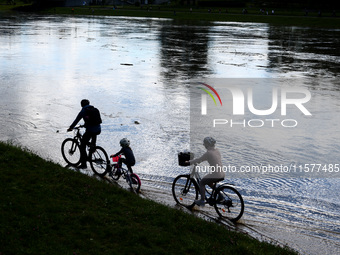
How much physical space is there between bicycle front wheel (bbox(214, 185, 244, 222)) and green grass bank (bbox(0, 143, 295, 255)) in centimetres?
70

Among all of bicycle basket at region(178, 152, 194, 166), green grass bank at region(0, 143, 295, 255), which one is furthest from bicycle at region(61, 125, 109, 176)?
bicycle basket at region(178, 152, 194, 166)

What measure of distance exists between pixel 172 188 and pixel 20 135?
214 inches

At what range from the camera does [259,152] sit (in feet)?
37.6

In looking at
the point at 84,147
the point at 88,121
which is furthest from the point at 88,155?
the point at 88,121

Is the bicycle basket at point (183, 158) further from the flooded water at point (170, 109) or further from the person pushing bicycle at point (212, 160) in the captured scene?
the flooded water at point (170, 109)

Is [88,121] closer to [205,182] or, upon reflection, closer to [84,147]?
[84,147]

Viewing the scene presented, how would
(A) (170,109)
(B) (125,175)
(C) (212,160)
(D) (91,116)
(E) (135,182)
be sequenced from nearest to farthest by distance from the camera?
(C) (212,160) < (E) (135,182) < (B) (125,175) < (D) (91,116) < (A) (170,109)

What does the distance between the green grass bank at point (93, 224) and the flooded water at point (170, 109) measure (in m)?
0.86

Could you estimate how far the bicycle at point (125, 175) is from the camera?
30.5 ft

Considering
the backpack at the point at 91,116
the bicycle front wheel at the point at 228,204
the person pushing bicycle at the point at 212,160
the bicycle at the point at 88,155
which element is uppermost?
the backpack at the point at 91,116

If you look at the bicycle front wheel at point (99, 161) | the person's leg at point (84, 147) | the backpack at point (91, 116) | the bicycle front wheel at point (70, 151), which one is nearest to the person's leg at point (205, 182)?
the bicycle front wheel at point (99, 161)

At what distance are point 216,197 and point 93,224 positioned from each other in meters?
2.43

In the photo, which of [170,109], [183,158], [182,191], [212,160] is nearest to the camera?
[212,160]

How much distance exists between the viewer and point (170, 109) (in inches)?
601
